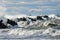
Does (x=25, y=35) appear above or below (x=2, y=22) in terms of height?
below

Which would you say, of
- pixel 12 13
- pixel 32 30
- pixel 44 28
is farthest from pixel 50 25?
pixel 12 13

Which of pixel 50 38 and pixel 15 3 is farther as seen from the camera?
pixel 15 3

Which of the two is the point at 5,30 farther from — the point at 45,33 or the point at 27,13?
the point at 45,33

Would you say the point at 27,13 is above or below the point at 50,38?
above

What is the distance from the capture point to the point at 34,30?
5.12 metres

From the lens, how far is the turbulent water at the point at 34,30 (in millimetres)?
5098

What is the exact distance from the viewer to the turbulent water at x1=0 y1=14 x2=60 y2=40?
16.7ft

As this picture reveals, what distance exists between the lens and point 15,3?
5410mm

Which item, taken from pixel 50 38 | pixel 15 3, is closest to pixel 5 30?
pixel 15 3

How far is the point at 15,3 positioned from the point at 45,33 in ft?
4.40

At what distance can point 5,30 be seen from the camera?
16.7 feet

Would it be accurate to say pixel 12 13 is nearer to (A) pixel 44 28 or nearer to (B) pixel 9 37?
(B) pixel 9 37

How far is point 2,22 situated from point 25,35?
31.7 inches

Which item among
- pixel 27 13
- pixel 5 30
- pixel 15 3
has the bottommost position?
pixel 5 30
